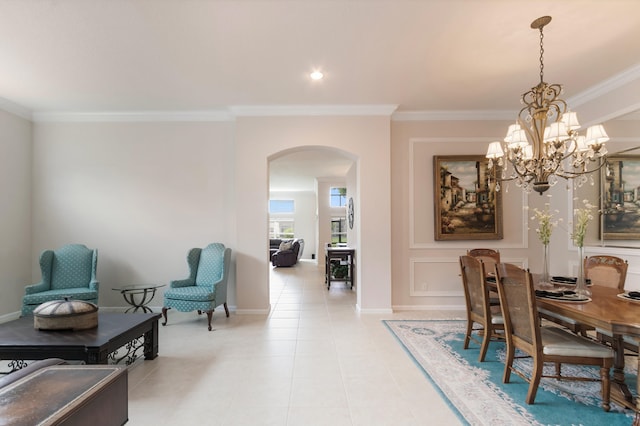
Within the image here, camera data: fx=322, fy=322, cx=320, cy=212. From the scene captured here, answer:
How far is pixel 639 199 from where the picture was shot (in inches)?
142

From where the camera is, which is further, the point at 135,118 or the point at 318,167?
the point at 318,167

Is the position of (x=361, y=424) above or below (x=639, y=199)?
below

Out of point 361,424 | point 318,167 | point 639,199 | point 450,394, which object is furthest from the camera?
point 318,167

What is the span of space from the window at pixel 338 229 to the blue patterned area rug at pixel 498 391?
7.65 metres

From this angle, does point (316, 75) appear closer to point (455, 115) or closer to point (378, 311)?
point (455, 115)

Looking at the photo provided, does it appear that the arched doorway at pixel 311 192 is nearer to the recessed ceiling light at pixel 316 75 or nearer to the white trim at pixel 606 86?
the recessed ceiling light at pixel 316 75

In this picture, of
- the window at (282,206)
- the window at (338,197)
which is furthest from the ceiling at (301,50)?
the window at (282,206)

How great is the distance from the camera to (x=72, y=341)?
2543 mm

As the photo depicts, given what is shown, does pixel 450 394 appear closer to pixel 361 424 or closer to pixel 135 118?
pixel 361 424

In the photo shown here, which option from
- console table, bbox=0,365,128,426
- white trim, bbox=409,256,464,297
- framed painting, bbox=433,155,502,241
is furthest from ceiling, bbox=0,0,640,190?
console table, bbox=0,365,128,426

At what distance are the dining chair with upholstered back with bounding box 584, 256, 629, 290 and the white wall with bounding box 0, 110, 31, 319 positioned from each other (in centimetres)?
736

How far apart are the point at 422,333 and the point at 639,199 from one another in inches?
112

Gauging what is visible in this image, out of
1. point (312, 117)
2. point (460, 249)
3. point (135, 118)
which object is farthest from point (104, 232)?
point (460, 249)

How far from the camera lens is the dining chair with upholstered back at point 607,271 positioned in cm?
313
